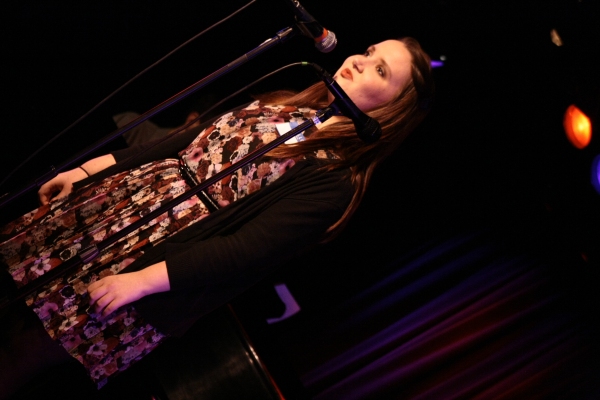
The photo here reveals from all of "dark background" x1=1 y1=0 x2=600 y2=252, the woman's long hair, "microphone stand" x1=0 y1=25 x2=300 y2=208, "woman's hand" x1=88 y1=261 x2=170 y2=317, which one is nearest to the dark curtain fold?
"dark background" x1=1 y1=0 x2=600 y2=252

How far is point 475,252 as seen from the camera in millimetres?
2299

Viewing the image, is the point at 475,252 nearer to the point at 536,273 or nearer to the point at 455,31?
the point at 536,273

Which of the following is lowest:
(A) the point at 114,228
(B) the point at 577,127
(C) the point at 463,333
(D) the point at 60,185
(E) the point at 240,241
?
(C) the point at 463,333

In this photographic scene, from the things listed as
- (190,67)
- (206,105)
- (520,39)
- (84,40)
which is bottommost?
(520,39)

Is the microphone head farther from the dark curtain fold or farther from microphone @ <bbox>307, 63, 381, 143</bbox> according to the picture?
the dark curtain fold

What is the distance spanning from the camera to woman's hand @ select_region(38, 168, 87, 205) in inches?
68.0

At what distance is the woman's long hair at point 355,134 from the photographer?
1.63 m

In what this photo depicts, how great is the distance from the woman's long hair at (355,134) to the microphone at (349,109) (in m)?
0.34

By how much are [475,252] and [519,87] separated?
2.71ft

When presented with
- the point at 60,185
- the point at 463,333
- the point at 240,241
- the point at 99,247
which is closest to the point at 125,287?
the point at 99,247

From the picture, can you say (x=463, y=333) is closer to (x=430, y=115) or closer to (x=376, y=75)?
(x=430, y=115)

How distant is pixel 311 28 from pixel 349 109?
23 centimetres

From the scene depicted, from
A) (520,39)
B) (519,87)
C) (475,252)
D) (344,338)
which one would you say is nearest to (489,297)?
(475,252)

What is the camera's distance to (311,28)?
116 centimetres
